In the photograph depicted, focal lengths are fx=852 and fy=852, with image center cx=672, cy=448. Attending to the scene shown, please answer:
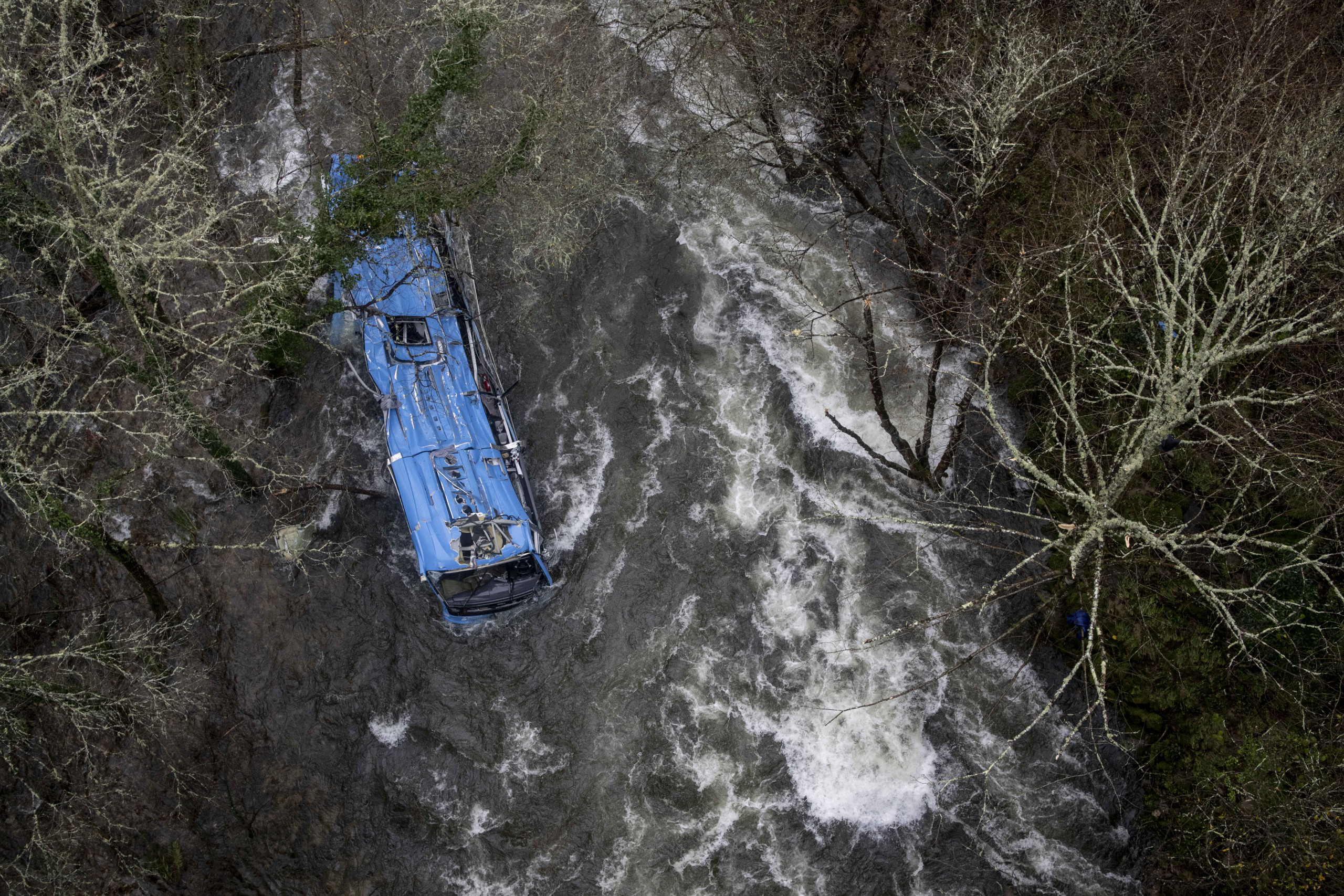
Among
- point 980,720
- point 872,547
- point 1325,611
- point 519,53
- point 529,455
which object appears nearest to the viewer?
point 1325,611

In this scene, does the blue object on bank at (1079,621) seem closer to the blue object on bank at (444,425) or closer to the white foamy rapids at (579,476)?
the white foamy rapids at (579,476)

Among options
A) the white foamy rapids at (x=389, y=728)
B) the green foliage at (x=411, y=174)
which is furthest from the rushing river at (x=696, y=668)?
the green foliage at (x=411, y=174)

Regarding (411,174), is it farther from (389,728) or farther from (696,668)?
(696,668)

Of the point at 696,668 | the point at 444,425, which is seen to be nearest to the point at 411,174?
the point at 444,425

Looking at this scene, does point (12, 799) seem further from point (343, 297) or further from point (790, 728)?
point (790, 728)

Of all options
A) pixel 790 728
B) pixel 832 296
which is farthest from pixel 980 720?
pixel 832 296

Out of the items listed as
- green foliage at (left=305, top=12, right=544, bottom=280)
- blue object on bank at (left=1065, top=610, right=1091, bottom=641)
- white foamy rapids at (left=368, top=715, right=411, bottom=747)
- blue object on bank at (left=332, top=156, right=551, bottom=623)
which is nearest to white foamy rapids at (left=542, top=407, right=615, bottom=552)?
blue object on bank at (left=332, top=156, right=551, bottom=623)

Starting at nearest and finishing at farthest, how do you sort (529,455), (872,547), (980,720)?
(980,720)
(872,547)
(529,455)
